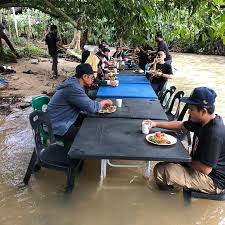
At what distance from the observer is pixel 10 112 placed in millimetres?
7957

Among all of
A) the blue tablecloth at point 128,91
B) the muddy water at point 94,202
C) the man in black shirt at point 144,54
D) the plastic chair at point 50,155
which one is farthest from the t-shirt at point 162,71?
the plastic chair at point 50,155

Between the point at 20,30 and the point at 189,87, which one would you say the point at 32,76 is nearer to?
the point at 189,87

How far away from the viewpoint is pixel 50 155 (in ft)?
13.6

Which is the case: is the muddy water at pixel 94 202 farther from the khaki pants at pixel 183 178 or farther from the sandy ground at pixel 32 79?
the sandy ground at pixel 32 79

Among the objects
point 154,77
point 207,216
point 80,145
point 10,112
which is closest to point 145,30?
point 80,145

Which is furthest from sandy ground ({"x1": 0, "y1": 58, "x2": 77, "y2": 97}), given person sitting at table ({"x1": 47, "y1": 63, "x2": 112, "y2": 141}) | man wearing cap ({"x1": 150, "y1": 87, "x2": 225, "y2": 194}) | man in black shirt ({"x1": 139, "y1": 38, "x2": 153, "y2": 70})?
man wearing cap ({"x1": 150, "y1": 87, "x2": 225, "y2": 194})

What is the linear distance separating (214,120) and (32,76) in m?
9.44

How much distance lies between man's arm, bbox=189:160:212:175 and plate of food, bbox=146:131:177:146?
1.00 ft

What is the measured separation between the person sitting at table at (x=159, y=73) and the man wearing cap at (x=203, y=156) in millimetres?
4069

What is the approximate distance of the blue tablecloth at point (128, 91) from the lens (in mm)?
6203

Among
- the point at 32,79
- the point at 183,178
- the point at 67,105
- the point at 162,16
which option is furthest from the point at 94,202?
the point at 32,79

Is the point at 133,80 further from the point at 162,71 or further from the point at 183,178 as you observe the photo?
the point at 183,178

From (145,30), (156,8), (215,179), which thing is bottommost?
(215,179)

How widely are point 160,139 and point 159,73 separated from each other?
14.6 feet
